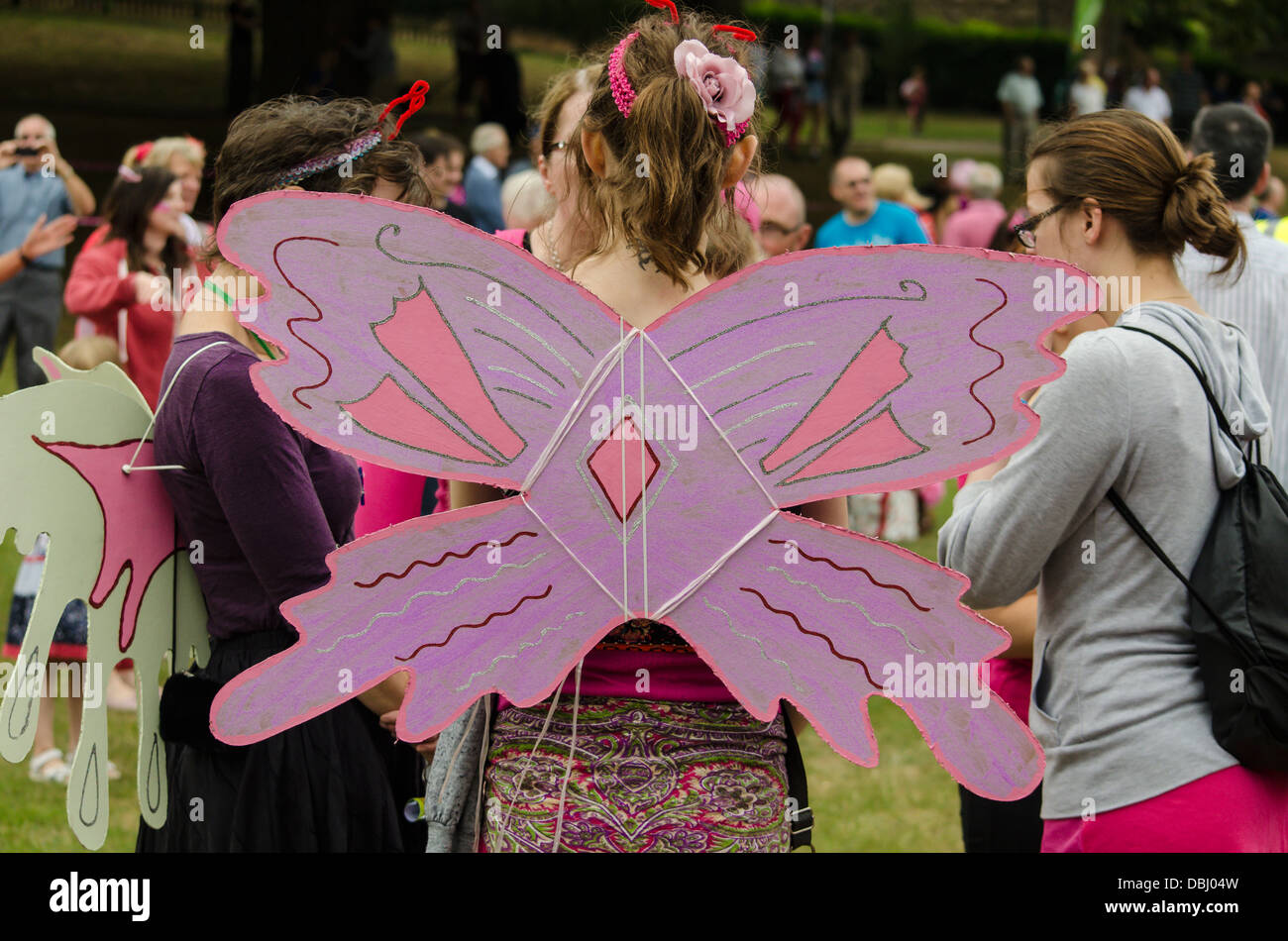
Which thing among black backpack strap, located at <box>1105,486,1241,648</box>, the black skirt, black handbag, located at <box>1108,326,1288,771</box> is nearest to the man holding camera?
the black skirt

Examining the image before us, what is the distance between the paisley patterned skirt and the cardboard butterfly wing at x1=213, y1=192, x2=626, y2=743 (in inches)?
4.7

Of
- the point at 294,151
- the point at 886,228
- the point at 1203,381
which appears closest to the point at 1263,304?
the point at 1203,381

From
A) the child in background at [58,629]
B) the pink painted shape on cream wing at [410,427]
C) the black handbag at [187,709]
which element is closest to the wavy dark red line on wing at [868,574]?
the pink painted shape on cream wing at [410,427]

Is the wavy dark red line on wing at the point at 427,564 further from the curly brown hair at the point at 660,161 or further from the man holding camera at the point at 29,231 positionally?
the man holding camera at the point at 29,231

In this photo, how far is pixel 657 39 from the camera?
1.88m

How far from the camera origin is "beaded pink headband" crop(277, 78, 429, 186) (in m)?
2.25

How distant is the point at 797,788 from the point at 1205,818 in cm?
62

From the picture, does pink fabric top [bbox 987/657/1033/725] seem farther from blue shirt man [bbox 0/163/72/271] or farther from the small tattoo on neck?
blue shirt man [bbox 0/163/72/271]

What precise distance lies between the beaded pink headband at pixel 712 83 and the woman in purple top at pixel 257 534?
649mm

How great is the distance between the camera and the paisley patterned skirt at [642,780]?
6.11 ft

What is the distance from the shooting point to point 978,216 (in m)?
9.05

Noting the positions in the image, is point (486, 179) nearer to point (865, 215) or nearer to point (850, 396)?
point (865, 215)

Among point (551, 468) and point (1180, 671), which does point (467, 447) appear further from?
point (1180, 671)

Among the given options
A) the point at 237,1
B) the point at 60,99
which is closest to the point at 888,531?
the point at 237,1
